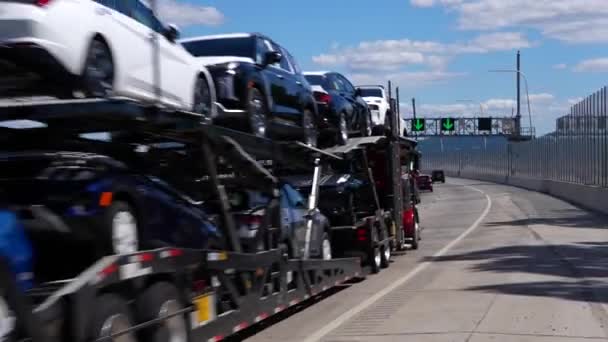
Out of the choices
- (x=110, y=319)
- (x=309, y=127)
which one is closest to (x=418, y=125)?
(x=309, y=127)

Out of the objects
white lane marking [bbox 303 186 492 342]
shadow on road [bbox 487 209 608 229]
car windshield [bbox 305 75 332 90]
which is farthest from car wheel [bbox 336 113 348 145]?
shadow on road [bbox 487 209 608 229]

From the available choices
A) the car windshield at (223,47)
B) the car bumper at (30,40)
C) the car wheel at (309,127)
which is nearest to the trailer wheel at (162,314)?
the car bumper at (30,40)

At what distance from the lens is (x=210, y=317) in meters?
8.80

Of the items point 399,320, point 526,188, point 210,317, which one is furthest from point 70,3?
point 526,188

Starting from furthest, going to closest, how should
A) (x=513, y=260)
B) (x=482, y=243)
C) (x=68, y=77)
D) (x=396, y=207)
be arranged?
(x=482, y=243) → (x=396, y=207) → (x=513, y=260) → (x=68, y=77)

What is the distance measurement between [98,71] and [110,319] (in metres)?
2.23

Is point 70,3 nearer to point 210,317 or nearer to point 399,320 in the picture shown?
point 210,317

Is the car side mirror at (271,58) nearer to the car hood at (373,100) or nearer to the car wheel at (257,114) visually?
the car wheel at (257,114)

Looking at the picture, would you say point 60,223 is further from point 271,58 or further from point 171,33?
point 271,58

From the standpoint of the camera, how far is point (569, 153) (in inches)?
1959

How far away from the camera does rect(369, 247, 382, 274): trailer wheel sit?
55.7 feet

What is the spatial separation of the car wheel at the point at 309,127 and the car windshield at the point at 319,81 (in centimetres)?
293

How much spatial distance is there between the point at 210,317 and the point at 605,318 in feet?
16.9

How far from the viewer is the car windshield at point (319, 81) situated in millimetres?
18094
